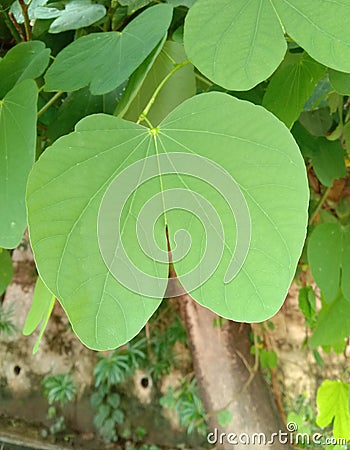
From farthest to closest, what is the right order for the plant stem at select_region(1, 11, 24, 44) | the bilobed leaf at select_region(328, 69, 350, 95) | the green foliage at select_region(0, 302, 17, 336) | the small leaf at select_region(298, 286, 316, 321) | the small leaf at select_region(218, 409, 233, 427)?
the green foliage at select_region(0, 302, 17, 336) → the small leaf at select_region(218, 409, 233, 427) → the small leaf at select_region(298, 286, 316, 321) → the plant stem at select_region(1, 11, 24, 44) → the bilobed leaf at select_region(328, 69, 350, 95)

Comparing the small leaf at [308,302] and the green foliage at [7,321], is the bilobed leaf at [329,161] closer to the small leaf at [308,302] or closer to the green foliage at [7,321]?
the small leaf at [308,302]

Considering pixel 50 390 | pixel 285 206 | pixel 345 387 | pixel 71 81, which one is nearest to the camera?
pixel 285 206

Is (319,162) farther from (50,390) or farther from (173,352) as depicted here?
(50,390)

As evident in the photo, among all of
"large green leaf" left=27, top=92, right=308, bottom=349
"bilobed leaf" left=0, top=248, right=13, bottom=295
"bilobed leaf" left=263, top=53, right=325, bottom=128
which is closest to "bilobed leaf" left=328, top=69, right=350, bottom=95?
"bilobed leaf" left=263, top=53, right=325, bottom=128

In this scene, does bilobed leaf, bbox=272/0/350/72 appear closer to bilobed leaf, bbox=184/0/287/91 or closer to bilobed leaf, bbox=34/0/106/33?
bilobed leaf, bbox=184/0/287/91

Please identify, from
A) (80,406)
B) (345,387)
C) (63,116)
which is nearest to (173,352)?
(80,406)

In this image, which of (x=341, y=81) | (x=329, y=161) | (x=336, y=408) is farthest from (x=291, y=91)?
(x=336, y=408)

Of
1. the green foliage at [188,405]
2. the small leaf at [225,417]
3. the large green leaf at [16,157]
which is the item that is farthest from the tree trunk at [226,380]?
the large green leaf at [16,157]
